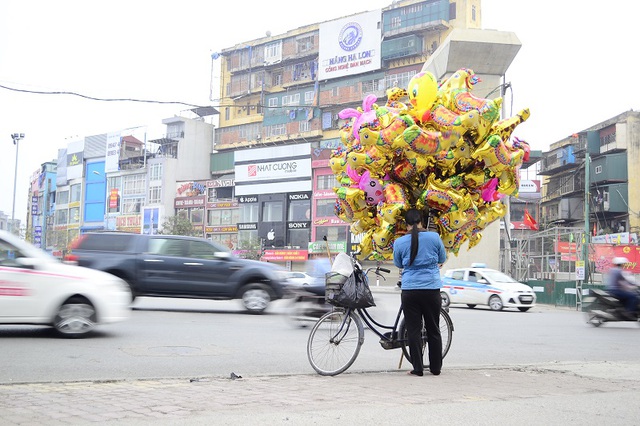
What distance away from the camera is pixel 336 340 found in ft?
22.9

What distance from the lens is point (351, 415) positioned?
16.4 ft

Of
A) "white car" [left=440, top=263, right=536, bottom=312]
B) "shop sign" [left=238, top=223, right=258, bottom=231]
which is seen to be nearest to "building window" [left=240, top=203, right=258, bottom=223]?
"shop sign" [left=238, top=223, right=258, bottom=231]

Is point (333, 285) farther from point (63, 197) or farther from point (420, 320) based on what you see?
point (63, 197)

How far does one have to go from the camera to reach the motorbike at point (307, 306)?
1294 centimetres

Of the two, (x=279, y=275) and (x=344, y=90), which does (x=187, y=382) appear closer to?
(x=279, y=275)

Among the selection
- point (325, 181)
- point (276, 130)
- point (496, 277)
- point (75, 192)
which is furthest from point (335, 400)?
point (75, 192)

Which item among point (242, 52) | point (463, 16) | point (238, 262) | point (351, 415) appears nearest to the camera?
point (351, 415)

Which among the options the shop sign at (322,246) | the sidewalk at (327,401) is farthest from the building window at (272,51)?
the sidewalk at (327,401)

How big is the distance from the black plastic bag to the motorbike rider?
10.7 m

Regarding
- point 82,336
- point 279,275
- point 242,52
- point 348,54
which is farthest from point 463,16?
point 82,336

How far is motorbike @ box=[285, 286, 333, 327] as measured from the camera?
42.4 ft

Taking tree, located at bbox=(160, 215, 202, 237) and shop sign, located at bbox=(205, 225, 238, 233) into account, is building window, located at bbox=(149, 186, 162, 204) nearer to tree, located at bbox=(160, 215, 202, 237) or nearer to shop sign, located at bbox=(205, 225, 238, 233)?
tree, located at bbox=(160, 215, 202, 237)

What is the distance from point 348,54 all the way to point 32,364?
72.7 meters

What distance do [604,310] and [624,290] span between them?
704 mm
